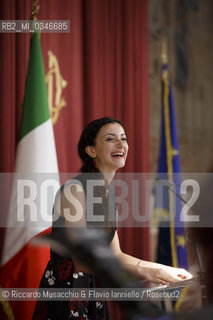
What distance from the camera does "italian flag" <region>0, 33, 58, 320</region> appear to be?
2412mm

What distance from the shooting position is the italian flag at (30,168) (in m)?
2.41

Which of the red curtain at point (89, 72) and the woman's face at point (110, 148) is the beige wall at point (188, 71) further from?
the woman's face at point (110, 148)

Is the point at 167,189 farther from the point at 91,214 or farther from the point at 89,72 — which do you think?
the point at 91,214

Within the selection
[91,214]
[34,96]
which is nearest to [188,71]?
[34,96]

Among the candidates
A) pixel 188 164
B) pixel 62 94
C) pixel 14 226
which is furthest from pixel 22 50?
pixel 188 164

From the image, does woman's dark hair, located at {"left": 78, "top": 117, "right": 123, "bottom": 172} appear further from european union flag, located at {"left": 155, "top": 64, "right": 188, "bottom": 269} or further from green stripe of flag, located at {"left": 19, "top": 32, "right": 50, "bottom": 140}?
european union flag, located at {"left": 155, "top": 64, "right": 188, "bottom": 269}

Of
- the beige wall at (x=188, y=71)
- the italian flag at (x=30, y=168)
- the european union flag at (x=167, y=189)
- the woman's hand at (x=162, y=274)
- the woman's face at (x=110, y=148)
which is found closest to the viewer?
the woman's hand at (x=162, y=274)

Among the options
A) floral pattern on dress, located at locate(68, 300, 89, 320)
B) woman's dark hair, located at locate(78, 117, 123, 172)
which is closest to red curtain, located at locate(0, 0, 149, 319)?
woman's dark hair, located at locate(78, 117, 123, 172)

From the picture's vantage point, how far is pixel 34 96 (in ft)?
8.14

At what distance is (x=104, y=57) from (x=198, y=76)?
158cm

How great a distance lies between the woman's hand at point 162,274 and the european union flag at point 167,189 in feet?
5.32

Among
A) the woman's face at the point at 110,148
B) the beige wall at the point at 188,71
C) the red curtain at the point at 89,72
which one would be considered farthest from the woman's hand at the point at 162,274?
the beige wall at the point at 188,71

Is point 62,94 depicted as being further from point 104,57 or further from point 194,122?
point 194,122

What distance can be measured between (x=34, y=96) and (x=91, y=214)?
1085 millimetres
